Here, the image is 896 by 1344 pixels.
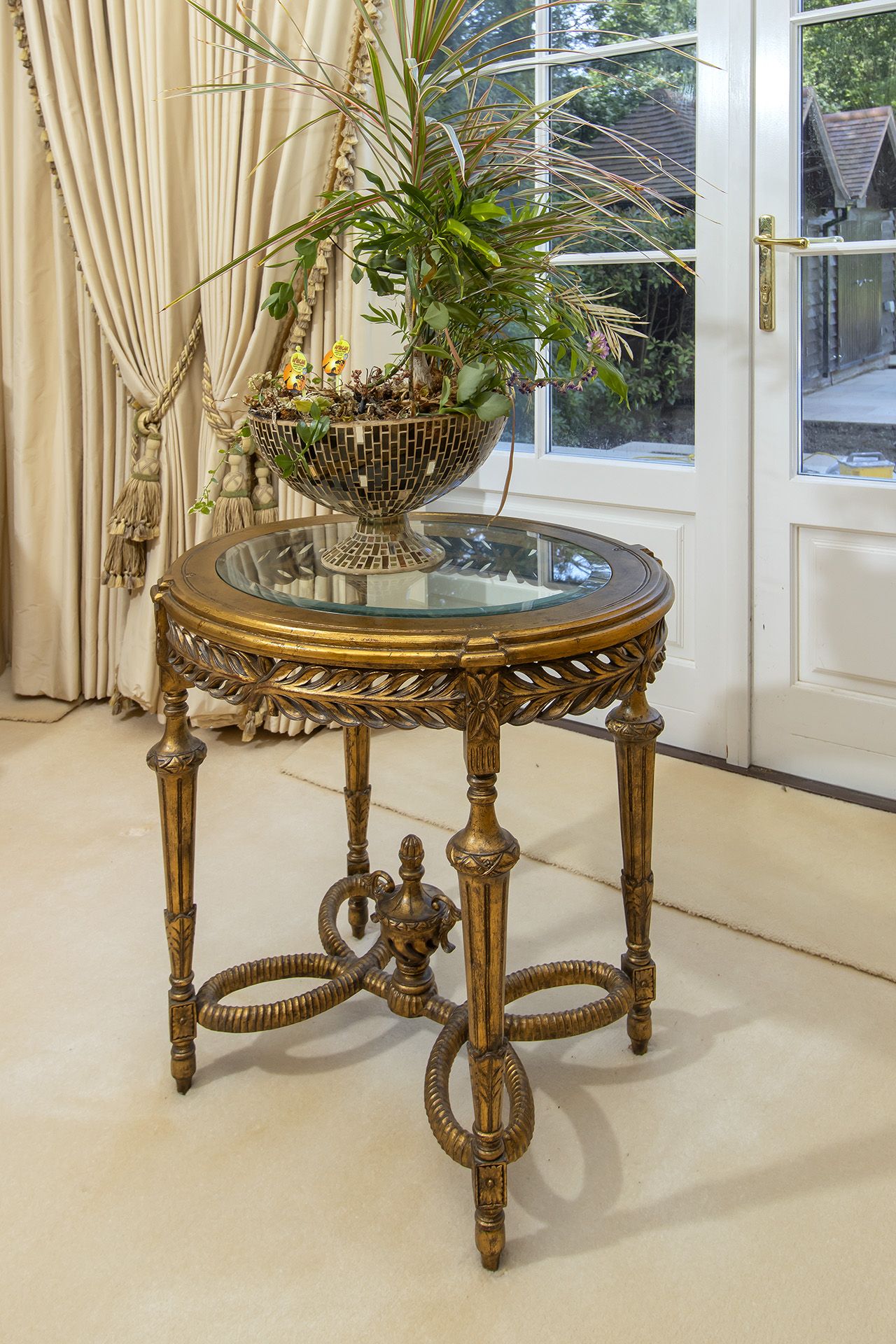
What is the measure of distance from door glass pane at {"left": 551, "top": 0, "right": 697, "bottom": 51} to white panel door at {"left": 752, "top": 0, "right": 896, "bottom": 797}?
0.20 meters

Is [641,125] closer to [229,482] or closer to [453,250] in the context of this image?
[229,482]

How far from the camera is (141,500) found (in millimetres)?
3078

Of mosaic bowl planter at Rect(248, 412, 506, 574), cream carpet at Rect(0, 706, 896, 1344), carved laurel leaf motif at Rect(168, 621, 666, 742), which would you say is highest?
mosaic bowl planter at Rect(248, 412, 506, 574)

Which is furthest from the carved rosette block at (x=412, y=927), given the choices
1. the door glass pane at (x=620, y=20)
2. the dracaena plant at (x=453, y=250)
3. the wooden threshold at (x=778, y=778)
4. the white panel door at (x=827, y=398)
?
the door glass pane at (x=620, y=20)

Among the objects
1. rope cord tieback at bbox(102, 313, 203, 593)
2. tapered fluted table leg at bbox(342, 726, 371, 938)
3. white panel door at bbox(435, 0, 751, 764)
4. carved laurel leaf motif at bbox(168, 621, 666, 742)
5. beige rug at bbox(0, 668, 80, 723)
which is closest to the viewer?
carved laurel leaf motif at bbox(168, 621, 666, 742)

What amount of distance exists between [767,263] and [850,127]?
308 millimetres

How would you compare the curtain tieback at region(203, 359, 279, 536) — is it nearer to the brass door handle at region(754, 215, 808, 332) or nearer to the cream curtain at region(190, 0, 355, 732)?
the cream curtain at region(190, 0, 355, 732)

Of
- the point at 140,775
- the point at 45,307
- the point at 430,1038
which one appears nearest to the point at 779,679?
the point at 430,1038

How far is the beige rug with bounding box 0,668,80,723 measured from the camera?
3.30 m

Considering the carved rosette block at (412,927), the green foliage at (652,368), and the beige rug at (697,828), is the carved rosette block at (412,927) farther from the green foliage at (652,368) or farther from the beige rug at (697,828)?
the green foliage at (652,368)

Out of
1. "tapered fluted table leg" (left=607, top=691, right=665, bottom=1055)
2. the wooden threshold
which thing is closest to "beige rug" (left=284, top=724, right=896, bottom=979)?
the wooden threshold

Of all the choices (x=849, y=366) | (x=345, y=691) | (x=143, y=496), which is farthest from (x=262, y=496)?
(x=345, y=691)

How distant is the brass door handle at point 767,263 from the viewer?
2602 millimetres

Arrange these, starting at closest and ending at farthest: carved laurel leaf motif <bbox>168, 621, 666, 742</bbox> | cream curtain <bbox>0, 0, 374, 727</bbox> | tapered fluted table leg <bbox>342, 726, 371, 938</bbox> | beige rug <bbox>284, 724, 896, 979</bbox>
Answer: carved laurel leaf motif <bbox>168, 621, 666, 742</bbox>
tapered fluted table leg <bbox>342, 726, 371, 938</bbox>
beige rug <bbox>284, 724, 896, 979</bbox>
cream curtain <bbox>0, 0, 374, 727</bbox>
